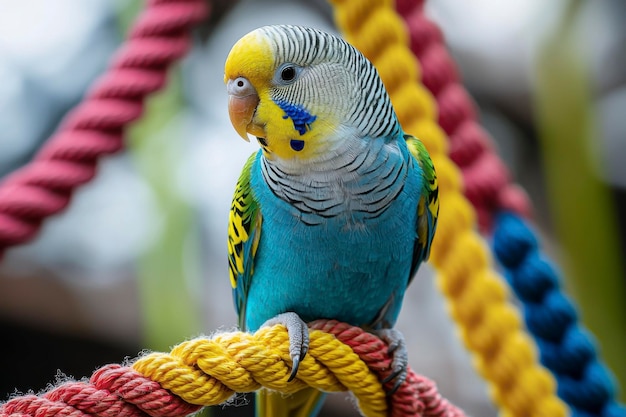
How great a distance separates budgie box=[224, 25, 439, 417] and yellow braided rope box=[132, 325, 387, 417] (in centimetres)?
2

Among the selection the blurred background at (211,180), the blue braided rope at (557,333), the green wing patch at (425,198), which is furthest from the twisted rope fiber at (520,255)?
the blurred background at (211,180)

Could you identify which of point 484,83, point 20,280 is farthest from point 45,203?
point 484,83

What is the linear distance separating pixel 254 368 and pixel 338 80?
446mm

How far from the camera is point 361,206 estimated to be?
103 centimetres

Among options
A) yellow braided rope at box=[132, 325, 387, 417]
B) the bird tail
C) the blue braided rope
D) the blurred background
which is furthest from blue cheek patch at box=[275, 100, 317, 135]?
the blurred background

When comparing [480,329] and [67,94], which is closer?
[480,329]

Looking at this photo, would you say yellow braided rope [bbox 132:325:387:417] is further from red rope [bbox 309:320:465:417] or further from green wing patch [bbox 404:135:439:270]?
green wing patch [bbox 404:135:439:270]

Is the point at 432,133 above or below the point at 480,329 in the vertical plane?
above

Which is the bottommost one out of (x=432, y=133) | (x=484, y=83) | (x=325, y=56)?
(x=432, y=133)

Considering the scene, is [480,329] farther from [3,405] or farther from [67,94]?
[67,94]

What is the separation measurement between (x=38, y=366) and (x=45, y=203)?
1895mm

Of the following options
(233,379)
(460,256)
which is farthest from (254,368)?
(460,256)

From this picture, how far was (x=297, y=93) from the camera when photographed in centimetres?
99

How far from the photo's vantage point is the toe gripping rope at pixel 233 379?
79 cm
